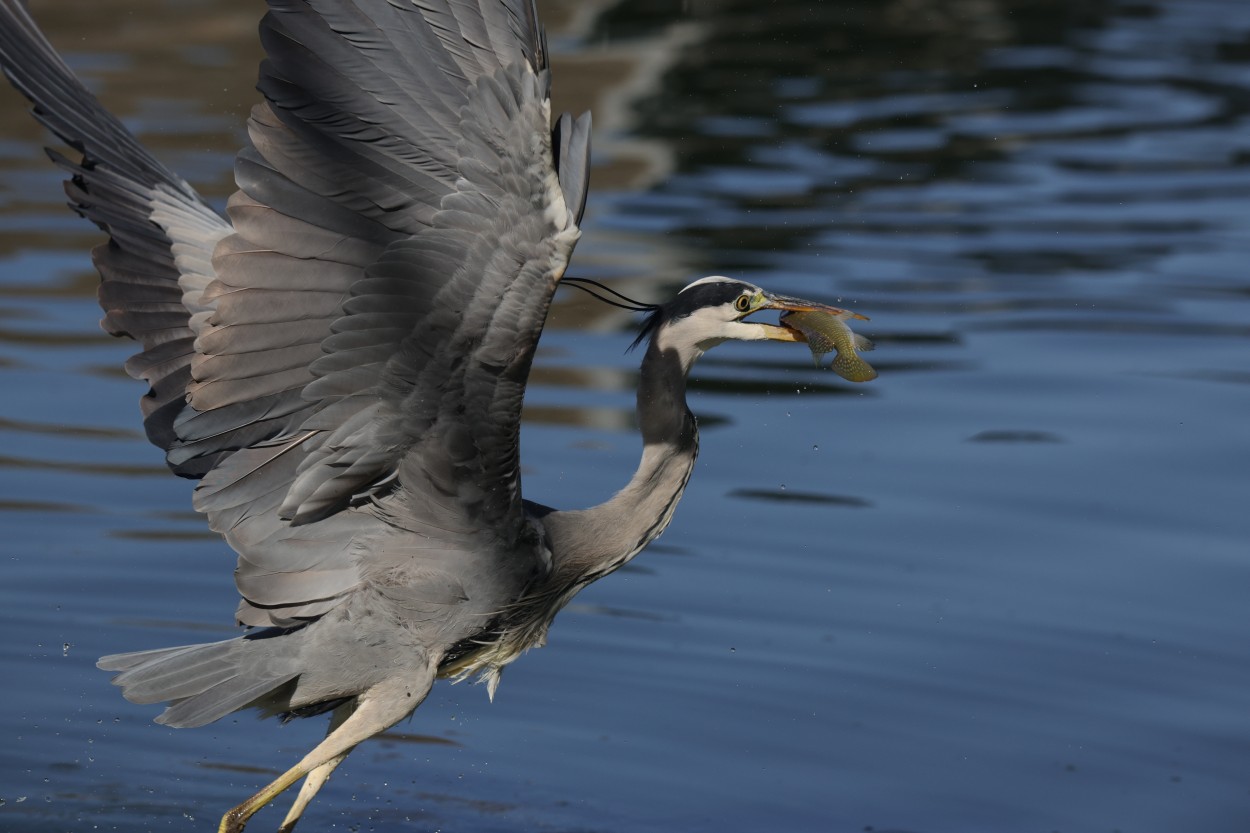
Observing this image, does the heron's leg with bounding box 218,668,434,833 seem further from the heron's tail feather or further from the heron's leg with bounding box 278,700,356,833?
the heron's tail feather

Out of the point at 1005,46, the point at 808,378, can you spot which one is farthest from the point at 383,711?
the point at 1005,46

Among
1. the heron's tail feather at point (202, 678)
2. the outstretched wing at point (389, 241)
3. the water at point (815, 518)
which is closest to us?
the outstretched wing at point (389, 241)

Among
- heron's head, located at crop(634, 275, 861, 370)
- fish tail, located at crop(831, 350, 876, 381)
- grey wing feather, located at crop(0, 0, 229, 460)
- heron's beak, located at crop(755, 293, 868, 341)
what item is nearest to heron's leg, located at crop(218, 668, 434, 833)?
grey wing feather, located at crop(0, 0, 229, 460)

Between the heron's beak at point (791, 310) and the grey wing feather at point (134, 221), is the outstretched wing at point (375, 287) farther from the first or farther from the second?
the heron's beak at point (791, 310)

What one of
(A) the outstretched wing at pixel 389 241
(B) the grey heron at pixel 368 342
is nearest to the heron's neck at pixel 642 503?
(B) the grey heron at pixel 368 342

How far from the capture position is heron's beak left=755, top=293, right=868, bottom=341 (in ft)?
19.1

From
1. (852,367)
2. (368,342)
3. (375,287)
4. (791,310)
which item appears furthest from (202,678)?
(852,367)

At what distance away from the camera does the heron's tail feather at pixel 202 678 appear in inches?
223

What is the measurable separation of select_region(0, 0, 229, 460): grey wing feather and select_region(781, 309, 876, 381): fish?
6.12 ft

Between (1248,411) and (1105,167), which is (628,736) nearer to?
(1248,411)

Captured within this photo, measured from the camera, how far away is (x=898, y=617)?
780cm

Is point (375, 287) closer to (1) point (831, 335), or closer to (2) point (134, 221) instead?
(1) point (831, 335)

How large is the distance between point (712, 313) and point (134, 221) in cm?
201

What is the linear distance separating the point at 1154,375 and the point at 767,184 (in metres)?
4.02
